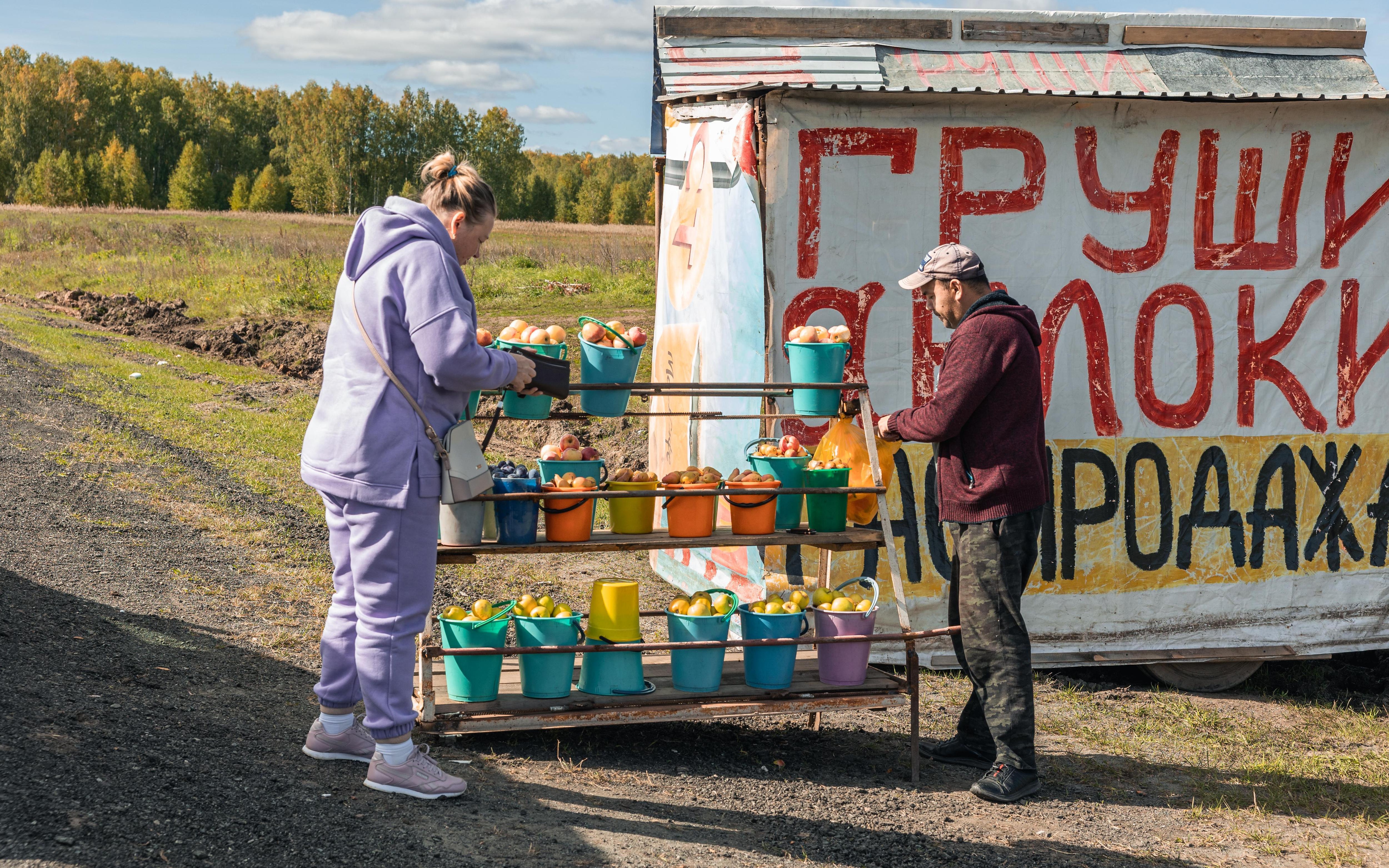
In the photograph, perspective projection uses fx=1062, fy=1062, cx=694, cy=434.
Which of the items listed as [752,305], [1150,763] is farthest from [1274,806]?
[752,305]

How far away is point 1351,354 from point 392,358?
5396mm

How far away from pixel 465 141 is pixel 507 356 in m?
76.9

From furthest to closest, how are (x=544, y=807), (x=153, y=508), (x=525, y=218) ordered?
(x=525, y=218)
(x=153, y=508)
(x=544, y=807)

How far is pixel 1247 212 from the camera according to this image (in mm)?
5875

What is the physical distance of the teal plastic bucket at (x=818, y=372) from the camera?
4402 mm

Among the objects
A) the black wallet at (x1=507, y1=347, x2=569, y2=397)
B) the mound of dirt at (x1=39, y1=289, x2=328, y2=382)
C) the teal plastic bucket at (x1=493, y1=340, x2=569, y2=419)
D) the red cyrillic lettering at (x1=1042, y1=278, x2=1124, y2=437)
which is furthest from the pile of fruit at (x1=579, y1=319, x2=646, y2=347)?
the mound of dirt at (x1=39, y1=289, x2=328, y2=382)

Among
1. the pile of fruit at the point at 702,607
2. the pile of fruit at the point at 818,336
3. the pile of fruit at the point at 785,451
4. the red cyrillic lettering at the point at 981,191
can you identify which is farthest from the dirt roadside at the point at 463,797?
the red cyrillic lettering at the point at 981,191

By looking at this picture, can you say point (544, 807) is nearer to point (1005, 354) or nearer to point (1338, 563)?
point (1005, 354)

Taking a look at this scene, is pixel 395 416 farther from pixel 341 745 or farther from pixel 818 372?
pixel 818 372

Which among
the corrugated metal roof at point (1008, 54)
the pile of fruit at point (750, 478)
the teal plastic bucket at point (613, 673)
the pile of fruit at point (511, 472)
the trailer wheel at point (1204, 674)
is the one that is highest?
the corrugated metal roof at point (1008, 54)

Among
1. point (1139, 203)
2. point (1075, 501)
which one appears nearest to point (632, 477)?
point (1075, 501)

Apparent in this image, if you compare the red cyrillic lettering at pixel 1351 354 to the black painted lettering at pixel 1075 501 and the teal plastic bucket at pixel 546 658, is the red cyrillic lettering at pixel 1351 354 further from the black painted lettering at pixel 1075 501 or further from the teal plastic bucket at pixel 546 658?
the teal plastic bucket at pixel 546 658

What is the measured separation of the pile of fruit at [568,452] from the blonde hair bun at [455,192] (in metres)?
0.95

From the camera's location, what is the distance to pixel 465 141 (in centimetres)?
7594
